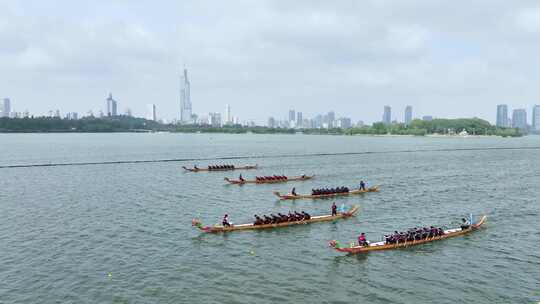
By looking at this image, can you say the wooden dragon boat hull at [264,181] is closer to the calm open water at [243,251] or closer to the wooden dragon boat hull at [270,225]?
the calm open water at [243,251]

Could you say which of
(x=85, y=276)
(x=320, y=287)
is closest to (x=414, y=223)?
(x=320, y=287)

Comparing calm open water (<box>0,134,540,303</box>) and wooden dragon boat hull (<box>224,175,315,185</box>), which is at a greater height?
wooden dragon boat hull (<box>224,175,315,185</box>)

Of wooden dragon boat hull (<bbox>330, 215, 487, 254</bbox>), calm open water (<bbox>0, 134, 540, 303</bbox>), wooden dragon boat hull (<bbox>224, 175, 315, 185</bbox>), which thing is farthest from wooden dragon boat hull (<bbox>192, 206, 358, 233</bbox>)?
wooden dragon boat hull (<bbox>224, 175, 315, 185</bbox>)

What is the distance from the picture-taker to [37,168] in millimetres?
97438

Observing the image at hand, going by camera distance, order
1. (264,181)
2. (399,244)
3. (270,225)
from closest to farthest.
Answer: (399,244) < (270,225) < (264,181)

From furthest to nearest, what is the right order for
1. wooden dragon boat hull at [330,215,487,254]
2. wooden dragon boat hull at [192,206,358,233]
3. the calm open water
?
wooden dragon boat hull at [192,206,358,233], wooden dragon boat hull at [330,215,487,254], the calm open water

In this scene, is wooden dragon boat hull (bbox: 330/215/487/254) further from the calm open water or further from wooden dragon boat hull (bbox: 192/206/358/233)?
wooden dragon boat hull (bbox: 192/206/358/233)

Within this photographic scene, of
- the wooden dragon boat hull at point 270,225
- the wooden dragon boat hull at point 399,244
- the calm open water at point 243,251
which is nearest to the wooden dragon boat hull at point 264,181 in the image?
the calm open water at point 243,251

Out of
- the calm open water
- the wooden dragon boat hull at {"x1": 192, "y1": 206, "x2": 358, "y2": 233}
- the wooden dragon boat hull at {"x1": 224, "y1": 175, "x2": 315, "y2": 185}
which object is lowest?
the calm open water

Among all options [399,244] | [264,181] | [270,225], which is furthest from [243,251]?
[264,181]

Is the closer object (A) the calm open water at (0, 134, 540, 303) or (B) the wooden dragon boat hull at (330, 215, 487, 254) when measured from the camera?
(A) the calm open water at (0, 134, 540, 303)

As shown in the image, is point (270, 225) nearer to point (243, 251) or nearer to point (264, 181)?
point (243, 251)

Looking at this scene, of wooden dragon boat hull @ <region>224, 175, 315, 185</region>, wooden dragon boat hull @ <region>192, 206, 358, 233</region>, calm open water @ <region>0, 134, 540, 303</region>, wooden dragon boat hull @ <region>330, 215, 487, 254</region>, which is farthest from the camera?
wooden dragon boat hull @ <region>224, 175, 315, 185</region>

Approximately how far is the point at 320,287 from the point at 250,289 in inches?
191
